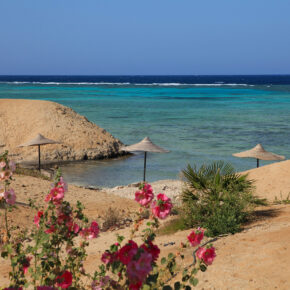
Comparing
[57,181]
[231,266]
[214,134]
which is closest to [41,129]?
[214,134]

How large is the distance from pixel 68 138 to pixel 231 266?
2090 cm

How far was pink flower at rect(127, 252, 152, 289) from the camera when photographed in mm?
2846

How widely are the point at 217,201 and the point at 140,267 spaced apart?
6.15m

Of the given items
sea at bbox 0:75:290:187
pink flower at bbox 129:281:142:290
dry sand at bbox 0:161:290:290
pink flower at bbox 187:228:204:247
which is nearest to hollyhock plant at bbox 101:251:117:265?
pink flower at bbox 129:281:142:290

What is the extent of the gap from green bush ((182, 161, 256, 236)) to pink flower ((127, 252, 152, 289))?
5147mm

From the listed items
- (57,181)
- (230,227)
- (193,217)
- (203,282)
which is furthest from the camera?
(193,217)

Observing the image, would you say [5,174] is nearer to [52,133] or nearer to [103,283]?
[103,283]

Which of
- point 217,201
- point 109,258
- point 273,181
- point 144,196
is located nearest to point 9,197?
point 109,258

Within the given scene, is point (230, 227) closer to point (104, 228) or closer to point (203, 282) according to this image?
point (203, 282)

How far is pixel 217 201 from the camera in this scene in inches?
348

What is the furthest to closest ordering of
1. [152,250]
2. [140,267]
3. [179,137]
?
[179,137] < [152,250] < [140,267]

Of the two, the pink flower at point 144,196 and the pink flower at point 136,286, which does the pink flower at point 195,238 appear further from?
the pink flower at point 136,286

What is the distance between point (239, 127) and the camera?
3622 centimetres

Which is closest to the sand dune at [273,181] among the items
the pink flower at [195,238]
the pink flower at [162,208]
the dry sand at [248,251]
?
the dry sand at [248,251]
